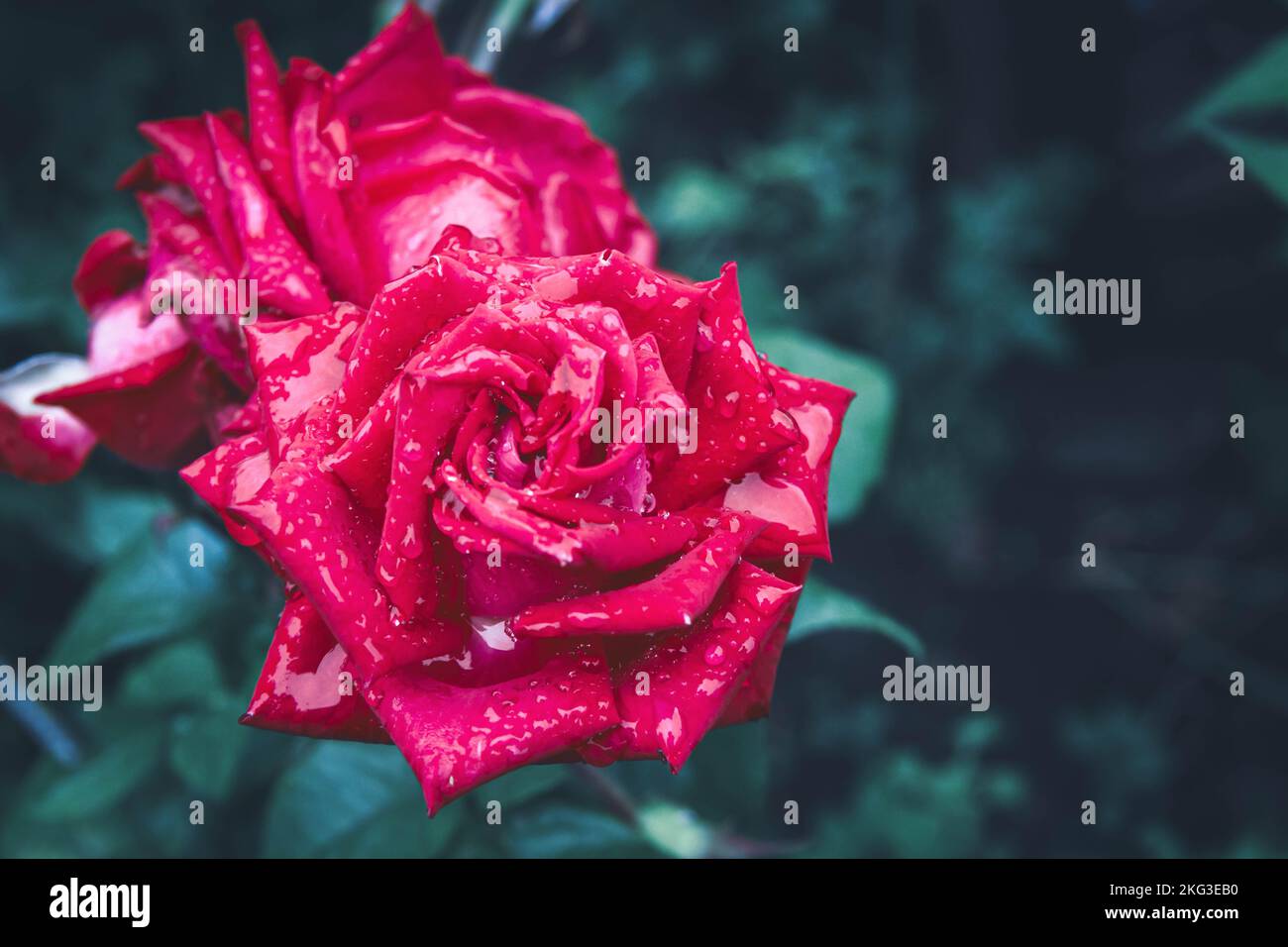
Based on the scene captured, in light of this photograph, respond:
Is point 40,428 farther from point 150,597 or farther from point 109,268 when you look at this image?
point 150,597

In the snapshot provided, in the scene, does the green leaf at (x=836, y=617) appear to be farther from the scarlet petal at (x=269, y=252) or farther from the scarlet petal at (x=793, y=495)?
the scarlet petal at (x=269, y=252)

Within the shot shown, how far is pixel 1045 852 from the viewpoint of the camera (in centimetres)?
115

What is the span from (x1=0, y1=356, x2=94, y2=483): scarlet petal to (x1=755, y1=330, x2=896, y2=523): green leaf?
42 centimetres

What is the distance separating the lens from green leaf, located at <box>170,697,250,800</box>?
0.61 m

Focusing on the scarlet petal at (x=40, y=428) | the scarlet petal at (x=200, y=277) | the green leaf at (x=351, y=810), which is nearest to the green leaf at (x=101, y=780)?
the green leaf at (x=351, y=810)

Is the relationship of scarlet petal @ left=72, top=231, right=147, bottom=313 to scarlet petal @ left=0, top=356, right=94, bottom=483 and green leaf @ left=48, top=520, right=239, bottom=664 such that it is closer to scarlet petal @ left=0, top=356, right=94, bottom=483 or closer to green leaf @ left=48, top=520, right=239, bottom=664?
scarlet petal @ left=0, top=356, right=94, bottom=483

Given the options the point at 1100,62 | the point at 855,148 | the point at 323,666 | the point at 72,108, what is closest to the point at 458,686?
the point at 323,666

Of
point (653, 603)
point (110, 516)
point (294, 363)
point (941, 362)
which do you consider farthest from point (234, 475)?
point (941, 362)

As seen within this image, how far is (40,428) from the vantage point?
0.48 m

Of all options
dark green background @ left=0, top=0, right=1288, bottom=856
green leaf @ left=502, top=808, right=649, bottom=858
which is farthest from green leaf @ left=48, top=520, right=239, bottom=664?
green leaf @ left=502, top=808, right=649, bottom=858

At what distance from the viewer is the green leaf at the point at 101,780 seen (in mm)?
649

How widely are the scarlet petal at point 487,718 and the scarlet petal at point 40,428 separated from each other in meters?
0.26

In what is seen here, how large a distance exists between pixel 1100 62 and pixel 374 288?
1.17 meters

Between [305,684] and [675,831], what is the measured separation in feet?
1.13
